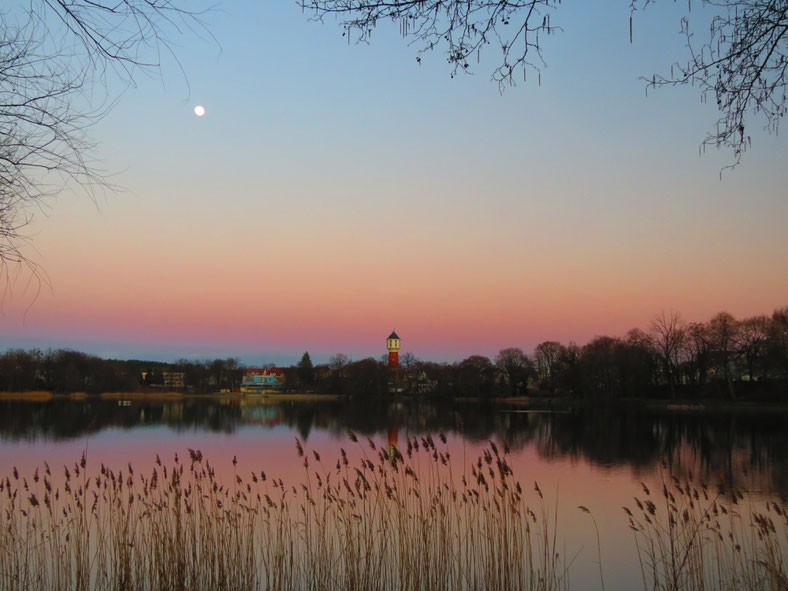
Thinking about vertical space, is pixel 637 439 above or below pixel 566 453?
below

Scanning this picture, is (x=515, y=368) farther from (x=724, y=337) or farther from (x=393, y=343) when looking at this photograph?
(x=393, y=343)

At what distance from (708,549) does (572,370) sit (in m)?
66.6

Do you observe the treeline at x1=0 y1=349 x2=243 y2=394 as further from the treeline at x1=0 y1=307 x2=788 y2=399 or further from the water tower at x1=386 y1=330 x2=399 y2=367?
the water tower at x1=386 y1=330 x2=399 y2=367

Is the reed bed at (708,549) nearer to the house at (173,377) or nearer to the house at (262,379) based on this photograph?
the house at (262,379)

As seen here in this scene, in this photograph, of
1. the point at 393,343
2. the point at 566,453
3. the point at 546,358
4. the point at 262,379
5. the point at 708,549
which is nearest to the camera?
the point at 708,549

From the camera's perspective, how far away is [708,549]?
32.4ft

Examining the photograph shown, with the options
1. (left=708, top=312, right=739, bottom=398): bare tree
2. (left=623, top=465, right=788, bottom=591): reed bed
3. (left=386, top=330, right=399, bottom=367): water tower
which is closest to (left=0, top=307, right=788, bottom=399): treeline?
(left=708, top=312, right=739, bottom=398): bare tree

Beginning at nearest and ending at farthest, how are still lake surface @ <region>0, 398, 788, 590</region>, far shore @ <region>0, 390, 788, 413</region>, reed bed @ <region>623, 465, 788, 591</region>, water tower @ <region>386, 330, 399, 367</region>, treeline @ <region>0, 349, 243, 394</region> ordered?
reed bed @ <region>623, 465, 788, 591</region> → still lake surface @ <region>0, 398, 788, 590</region> → far shore @ <region>0, 390, 788, 413</region> → treeline @ <region>0, 349, 243, 394</region> → water tower @ <region>386, 330, 399, 367</region>

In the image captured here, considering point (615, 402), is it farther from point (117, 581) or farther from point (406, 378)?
point (117, 581)

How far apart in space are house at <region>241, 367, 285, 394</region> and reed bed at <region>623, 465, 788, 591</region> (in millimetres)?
123898

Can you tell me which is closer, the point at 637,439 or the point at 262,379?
the point at 637,439

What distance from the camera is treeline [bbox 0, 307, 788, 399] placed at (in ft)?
211

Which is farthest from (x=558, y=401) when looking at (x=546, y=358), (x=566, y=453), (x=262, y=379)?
(x=262, y=379)

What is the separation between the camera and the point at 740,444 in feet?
93.8
